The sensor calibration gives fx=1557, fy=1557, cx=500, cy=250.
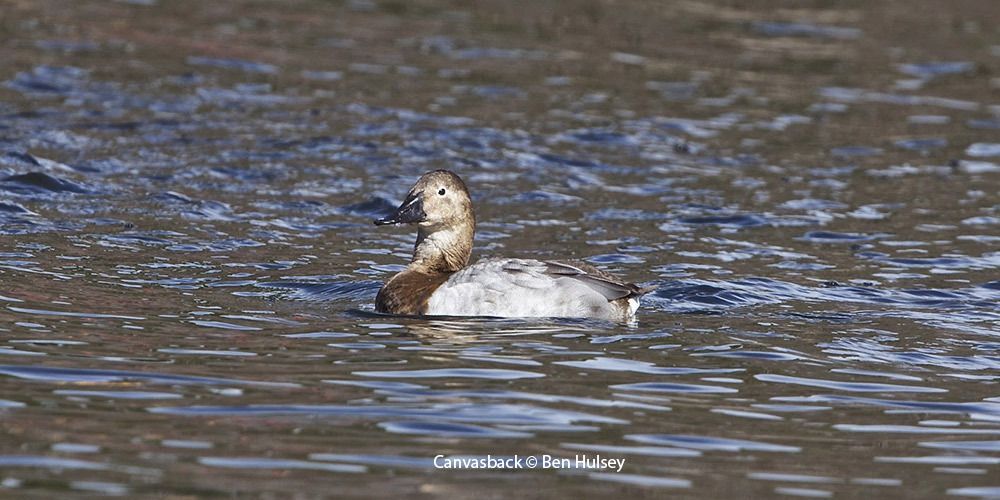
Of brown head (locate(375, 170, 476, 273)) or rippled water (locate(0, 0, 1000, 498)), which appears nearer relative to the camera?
rippled water (locate(0, 0, 1000, 498))

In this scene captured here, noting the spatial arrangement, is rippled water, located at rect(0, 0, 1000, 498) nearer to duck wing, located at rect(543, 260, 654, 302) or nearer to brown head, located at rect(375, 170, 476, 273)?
duck wing, located at rect(543, 260, 654, 302)

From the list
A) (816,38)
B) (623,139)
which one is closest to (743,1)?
(816,38)

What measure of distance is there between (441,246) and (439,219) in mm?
219

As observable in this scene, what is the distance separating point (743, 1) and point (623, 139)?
28.4 feet

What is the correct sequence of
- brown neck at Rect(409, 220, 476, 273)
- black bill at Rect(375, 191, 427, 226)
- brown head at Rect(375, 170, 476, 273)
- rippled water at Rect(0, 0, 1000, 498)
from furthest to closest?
brown neck at Rect(409, 220, 476, 273) → brown head at Rect(375, 170, 476, 273) → black bill at Rect(375, 191, 427, 226) → rippled water at Rect(0, 0, 1000, 498)

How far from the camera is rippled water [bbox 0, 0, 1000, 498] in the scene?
22.6 feet

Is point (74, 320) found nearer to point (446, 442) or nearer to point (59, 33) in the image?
point (446, 442)

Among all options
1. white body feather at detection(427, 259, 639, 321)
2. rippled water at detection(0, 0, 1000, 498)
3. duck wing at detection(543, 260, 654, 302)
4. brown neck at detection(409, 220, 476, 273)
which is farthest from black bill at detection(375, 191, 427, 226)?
duck wing at detection(543, 260, 654, 302)

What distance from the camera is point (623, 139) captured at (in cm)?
1803

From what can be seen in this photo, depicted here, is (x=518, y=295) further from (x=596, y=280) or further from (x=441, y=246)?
(x=441, y=246)

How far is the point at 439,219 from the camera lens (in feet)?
35.9

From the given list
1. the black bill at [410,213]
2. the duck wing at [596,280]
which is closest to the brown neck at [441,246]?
the black bill at [410,213]

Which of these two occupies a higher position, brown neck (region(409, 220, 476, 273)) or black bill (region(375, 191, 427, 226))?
black bill (region(375, 191, 427, 226))

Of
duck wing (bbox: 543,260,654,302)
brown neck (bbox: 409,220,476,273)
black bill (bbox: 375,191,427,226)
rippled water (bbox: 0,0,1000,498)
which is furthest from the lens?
brown neck (bbox: 409,220,476,273)
